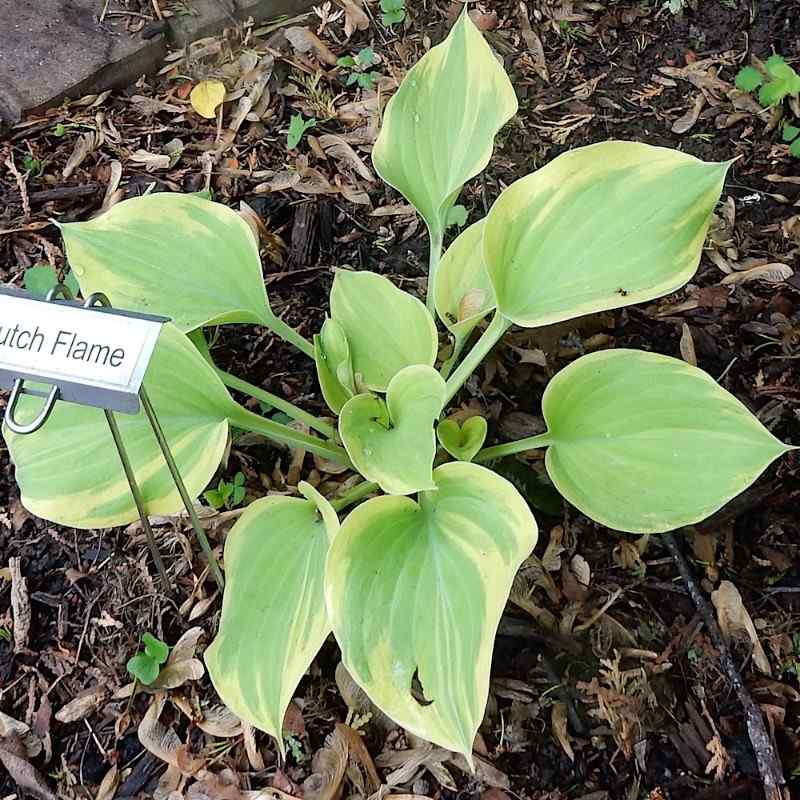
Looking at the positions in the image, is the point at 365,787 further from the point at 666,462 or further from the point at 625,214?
the point at 625,214

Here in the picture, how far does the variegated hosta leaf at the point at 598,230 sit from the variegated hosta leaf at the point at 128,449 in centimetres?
45

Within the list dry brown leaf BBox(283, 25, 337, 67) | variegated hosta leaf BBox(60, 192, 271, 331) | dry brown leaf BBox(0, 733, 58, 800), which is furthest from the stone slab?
dry brown leaf BBox(0, 733, 58, 800)

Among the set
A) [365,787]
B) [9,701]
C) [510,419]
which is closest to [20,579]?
[9,701]

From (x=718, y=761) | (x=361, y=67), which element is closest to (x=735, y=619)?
(x=718, y=761)

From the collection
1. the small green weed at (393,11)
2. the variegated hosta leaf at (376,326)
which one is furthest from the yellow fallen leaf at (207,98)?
the variegated hosta leaf at (376,326)

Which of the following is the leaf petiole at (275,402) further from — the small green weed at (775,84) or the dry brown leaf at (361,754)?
the small green weed at (775,84)

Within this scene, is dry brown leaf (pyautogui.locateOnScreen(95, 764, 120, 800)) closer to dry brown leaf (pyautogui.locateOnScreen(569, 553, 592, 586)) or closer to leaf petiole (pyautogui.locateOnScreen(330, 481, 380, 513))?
leaf petiole (pyautogui.locateOnScreen(330, 481, 380, 513))

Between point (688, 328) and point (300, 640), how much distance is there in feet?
3.09

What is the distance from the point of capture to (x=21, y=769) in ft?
4.19

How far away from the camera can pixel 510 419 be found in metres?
1.50

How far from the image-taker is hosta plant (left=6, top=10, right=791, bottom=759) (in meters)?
1.03

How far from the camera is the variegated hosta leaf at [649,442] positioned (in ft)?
3.50

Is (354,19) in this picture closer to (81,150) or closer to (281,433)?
(81,150)

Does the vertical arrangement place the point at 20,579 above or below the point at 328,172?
below
